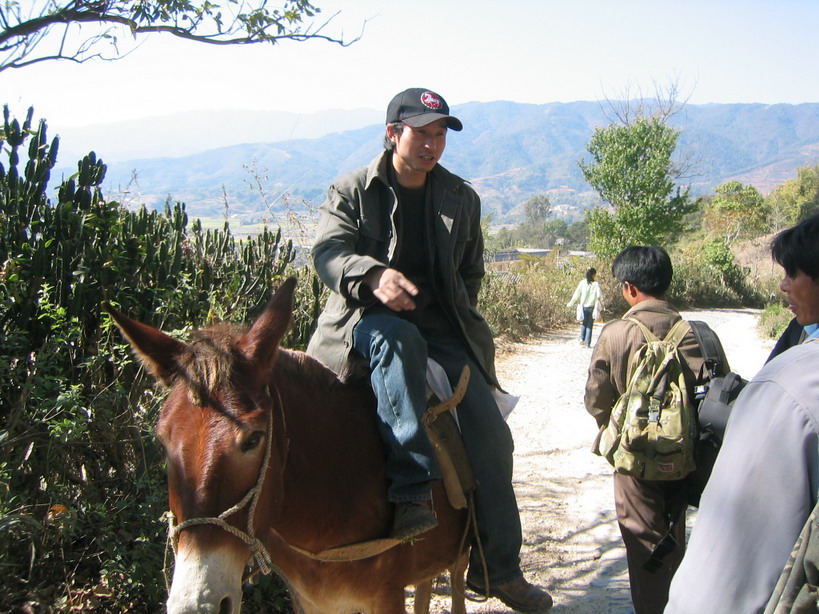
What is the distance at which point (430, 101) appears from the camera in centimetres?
329

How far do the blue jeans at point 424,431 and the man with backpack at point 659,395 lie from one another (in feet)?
2.73

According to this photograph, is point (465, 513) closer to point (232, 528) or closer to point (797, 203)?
point (232, 528)

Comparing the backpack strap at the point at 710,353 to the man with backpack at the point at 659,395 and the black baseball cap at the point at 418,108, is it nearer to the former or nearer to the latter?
the man with backpack at the point at 659,395

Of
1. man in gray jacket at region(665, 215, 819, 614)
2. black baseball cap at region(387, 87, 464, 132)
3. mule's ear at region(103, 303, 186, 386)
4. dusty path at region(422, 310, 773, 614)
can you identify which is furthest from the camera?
dusty path at region(422, 310, 773, 614)

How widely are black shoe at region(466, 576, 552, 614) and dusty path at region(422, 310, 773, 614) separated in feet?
3.98

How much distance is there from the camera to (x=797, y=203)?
5878 centimetres

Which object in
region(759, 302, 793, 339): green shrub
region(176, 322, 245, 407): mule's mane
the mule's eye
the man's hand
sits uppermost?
the man's hand

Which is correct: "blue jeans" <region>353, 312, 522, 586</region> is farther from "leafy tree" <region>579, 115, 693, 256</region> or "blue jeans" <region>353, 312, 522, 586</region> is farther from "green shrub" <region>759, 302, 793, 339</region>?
"leafy tree" <region>579, 115, 693, 256</region>

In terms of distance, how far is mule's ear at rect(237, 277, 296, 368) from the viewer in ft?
7.54

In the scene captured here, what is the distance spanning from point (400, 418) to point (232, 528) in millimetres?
979

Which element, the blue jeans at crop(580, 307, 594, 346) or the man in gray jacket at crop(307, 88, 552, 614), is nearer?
the man in gray jacket at crop(307, 88, 552, 614)

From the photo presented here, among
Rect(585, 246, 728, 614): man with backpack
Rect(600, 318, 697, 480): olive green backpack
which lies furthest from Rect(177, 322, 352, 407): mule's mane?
Rect(585, 246, 728, 614): man with backpack

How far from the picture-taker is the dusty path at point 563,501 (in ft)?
16.1

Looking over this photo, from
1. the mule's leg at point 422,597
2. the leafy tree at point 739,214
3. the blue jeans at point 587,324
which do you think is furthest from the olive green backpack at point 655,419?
the leafy tree at point 739,214
